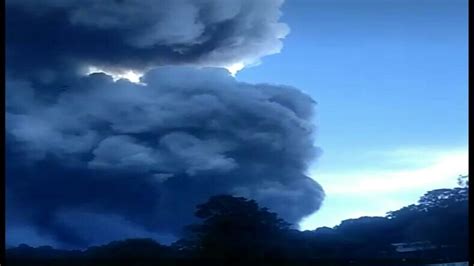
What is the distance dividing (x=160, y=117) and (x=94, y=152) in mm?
256

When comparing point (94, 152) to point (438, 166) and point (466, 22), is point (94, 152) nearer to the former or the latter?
point (438, 166)

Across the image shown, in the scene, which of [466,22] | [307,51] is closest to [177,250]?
[307,51]

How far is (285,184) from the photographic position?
2.77 m

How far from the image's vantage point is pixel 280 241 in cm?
279

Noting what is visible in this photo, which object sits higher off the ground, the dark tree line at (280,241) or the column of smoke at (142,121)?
the column of smoke at (142,121)

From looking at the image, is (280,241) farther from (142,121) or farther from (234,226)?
(142,121)

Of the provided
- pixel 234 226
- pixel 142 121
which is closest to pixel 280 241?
pixel 234 226

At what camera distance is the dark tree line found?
109 inches

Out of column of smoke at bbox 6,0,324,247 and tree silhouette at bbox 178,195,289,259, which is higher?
column of smoke at bbox 6,0,324,247

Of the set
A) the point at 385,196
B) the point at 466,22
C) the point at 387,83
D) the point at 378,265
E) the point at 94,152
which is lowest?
the point at 378,265

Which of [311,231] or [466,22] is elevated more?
[466,22]

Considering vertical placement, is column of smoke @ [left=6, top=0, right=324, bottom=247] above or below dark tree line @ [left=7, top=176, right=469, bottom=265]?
above

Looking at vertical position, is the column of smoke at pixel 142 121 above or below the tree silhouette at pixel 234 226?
above

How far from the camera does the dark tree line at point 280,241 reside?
2.77 m
